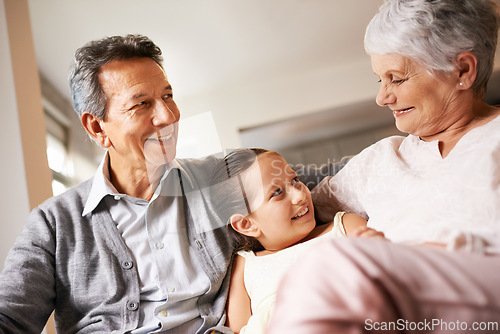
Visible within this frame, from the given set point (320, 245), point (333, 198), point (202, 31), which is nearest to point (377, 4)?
point (333, 198)

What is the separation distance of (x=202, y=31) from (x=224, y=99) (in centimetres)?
29

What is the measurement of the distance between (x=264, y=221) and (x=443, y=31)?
0.48m

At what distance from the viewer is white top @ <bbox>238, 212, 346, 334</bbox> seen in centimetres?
84

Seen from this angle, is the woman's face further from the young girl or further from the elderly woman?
the young girl

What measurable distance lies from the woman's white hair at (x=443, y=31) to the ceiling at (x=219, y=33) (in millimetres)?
219

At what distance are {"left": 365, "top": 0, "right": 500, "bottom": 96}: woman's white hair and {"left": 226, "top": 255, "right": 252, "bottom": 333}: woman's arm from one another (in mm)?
550

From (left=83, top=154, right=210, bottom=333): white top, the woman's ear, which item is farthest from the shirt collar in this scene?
the woman's ear

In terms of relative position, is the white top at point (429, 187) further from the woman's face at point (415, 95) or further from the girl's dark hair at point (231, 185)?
the girl's dark hair at point (231, 185)

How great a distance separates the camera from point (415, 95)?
0.77 m

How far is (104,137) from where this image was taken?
3.74ft

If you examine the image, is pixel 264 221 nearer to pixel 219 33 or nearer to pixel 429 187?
pixel 429 187

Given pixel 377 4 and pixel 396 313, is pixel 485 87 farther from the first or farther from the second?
pixel 396 313

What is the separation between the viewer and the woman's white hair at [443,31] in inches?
29.1

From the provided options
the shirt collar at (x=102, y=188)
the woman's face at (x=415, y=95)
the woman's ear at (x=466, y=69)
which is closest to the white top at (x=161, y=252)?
the shirt collar at (x=102, y=188)
